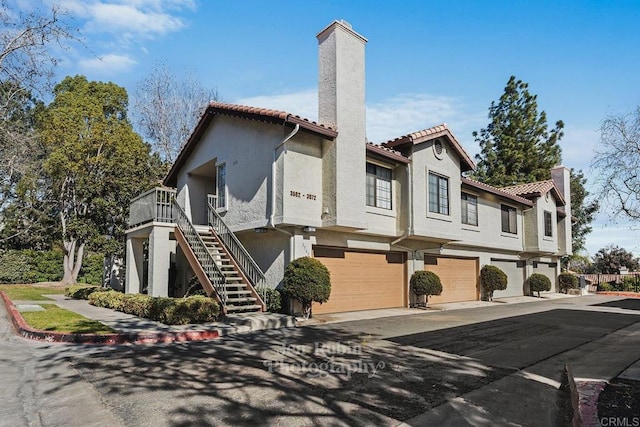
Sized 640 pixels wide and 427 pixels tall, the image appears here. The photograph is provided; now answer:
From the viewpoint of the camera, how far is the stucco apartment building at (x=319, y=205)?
12.9 meters

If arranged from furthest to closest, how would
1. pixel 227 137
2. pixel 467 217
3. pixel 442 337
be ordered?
1. pixel 467 217
2. pixel 227 137
3. pixel 442 337

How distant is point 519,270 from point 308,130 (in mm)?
18936

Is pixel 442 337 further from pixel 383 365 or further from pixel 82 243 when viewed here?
pixel 82 243

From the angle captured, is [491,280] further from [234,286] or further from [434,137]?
[234,286]

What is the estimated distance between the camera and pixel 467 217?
20.3 m

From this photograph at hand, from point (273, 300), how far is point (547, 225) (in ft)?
67.6

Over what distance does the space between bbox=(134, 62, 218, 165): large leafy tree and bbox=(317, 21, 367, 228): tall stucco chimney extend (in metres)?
21.1

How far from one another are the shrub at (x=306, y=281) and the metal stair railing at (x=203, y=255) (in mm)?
1828

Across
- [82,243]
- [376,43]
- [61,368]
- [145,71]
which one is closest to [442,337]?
[61,368]

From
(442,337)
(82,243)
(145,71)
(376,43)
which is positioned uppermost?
(145,71)

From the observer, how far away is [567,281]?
2819 centimetres

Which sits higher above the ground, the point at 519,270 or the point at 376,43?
the point at 376,43

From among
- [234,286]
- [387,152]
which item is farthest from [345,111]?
[234,286]

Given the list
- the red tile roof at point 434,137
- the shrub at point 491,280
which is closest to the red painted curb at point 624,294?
the shrub at point 491,280
